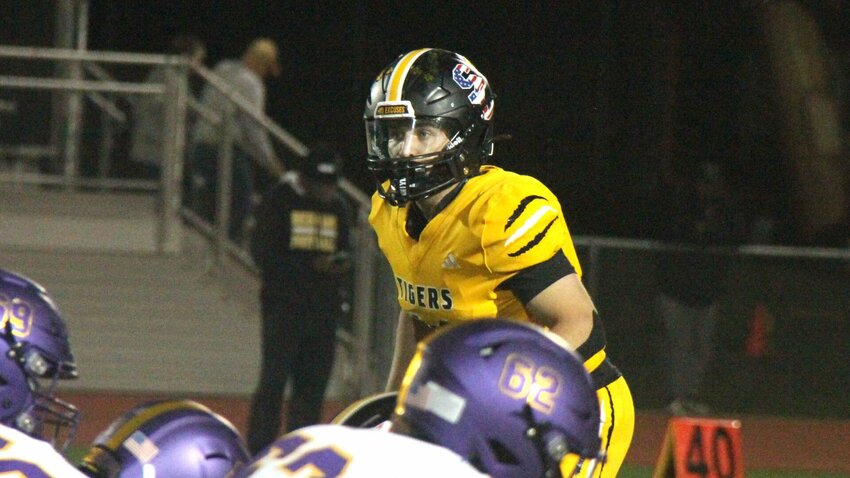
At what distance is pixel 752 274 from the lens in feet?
35.7

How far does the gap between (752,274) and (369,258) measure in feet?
9.12

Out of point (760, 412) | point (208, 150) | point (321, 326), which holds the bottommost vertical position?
point (760, 412)

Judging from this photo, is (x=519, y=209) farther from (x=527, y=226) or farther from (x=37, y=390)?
(x=37, y=390)

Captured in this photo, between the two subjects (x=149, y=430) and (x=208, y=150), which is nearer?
(x=149, y=430)

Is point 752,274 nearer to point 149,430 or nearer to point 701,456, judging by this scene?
point 701,456

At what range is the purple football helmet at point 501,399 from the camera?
8.83 ft

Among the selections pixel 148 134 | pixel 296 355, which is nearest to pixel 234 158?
pixel 148 134

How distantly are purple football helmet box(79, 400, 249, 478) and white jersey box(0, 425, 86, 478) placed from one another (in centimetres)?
54

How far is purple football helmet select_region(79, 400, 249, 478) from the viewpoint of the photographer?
130 inches

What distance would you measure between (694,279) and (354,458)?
333 inches

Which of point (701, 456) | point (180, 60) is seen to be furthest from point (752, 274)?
point (701, 456)

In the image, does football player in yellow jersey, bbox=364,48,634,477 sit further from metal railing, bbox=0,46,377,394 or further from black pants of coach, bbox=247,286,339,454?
metal railing, bbox=0,46,377,394

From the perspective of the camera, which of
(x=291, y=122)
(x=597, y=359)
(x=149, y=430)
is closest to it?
(x=149, y=430)

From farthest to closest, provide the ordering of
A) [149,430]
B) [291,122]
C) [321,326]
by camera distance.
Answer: [291,122] < [321,326] < [149,430]
